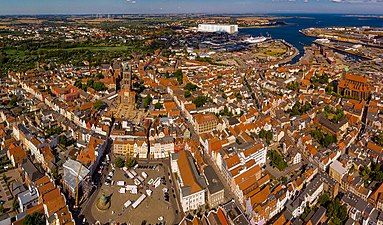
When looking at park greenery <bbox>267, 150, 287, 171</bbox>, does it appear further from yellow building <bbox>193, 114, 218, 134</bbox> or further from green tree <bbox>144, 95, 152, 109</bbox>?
green tree <bbox>144, 95, 152, 109</bbox>

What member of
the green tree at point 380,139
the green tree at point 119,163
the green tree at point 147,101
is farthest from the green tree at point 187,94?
the green tree at point 380,139

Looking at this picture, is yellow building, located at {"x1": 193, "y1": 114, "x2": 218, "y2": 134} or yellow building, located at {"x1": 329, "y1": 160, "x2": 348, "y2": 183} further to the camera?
yellow building, located at {"x1": 193, "y1": 114, "x2": 218, "y2": 134}

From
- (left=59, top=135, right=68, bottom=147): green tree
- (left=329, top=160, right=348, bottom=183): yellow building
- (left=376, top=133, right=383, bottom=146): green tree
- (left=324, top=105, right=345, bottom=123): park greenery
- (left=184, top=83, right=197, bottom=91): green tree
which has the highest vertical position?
(left=184, top=83, right=197, bottom=91): green tree

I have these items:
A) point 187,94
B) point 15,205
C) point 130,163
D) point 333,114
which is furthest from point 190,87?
point 15,205

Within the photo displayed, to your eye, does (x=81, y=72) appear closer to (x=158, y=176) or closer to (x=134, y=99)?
(x=134, y=99)

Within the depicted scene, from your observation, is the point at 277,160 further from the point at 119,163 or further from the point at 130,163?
the point at 119,163

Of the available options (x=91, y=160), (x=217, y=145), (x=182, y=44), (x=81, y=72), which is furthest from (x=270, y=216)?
(x=182, y=44)

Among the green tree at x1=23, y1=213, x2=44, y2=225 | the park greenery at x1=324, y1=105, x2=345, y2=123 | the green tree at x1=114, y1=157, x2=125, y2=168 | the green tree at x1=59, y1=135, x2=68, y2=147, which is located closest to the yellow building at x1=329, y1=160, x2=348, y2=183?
the park greenery at x1=324, y1=105, x2=345, y2=123
